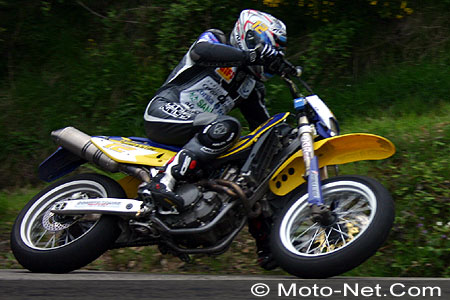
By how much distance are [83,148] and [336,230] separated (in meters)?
1.99

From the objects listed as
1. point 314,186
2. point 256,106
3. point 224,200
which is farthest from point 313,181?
point 256,106

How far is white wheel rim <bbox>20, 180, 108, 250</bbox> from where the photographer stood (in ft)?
16.3

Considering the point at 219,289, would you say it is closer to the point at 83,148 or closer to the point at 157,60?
the point at 83,148

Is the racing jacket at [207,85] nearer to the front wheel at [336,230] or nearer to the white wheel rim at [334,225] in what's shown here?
the front wheel at [336,230]

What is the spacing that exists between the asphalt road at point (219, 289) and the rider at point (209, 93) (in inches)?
48.9

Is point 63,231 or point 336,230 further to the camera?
point 63,231

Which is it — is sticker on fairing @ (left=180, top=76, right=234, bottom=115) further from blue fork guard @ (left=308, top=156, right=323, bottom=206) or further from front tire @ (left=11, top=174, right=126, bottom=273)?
blue fork guard @ (left=308, top=156, right=323, bottom=206)

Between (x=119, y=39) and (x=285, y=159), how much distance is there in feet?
14.9

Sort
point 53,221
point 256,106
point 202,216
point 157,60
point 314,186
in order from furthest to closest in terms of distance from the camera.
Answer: point 157,60
point 256,106
point 53,221
point 202,216
point 314,186

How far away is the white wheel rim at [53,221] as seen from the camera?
16.3ft

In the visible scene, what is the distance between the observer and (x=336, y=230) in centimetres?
436

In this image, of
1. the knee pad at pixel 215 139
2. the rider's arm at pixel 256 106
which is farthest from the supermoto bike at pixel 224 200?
the rider's arm at pixel 256 106

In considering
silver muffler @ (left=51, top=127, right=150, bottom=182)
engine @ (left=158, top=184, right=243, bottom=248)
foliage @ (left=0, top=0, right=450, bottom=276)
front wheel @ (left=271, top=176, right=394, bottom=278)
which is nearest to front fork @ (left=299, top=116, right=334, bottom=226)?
front wheel @ (left=271, top=176, right=394, bottom=278)

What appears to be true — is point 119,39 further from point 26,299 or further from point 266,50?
point 26,299
